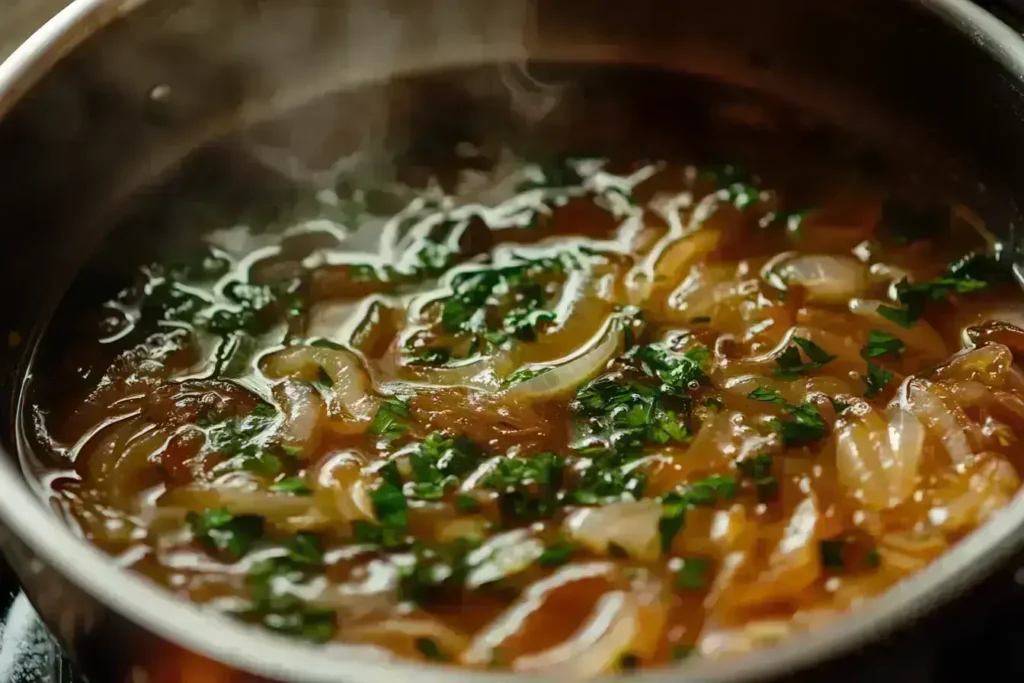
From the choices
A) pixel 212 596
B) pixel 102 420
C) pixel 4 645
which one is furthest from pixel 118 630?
pixel 102 420

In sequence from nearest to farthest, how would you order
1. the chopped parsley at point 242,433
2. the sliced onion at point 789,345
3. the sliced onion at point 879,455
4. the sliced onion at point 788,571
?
the sliced onion at point 788,571
the sliced onion at point 879,455
the chopped parsley at point 242,433
the sliced onion at point 789,345

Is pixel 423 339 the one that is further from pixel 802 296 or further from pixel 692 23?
pixel 692 23

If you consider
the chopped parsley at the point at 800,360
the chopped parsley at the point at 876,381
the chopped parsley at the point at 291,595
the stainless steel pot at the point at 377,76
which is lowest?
the chopped parsley at the point at 291,595

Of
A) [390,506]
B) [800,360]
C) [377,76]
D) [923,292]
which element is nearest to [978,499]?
[800,360]

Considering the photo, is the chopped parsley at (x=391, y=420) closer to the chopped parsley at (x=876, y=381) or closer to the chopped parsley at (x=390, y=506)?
the chopped parsley at (x=390, y=506)

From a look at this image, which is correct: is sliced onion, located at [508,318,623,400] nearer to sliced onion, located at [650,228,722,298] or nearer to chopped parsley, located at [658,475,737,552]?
sliced onion, located at [650,228,722,298]

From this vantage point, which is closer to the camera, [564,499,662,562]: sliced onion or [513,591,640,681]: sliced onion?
[513,591,640,681]: sliced onion

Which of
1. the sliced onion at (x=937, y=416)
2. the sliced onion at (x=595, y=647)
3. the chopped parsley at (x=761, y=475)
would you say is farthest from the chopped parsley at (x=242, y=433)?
the sliced onion at (x=937, y=416)

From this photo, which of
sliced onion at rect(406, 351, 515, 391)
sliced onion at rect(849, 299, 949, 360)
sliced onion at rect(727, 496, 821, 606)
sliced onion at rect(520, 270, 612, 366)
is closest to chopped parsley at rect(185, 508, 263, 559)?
sliced onion at rect(406, 351, 515, 391)
